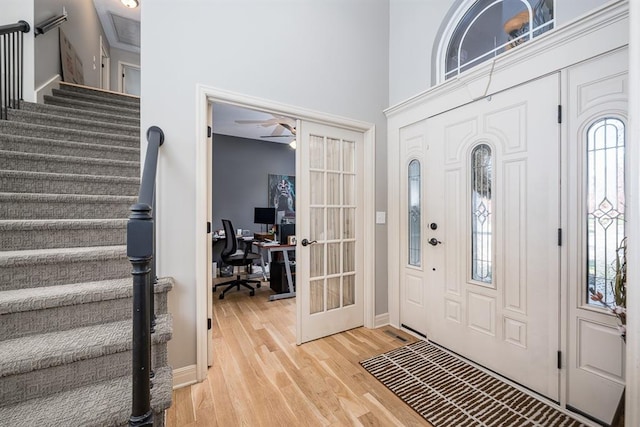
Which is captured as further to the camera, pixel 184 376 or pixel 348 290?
pixel 348 290

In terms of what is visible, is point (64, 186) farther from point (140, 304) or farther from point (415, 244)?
point (415, 244)

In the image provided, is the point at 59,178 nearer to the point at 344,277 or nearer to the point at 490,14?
the point at 344,277

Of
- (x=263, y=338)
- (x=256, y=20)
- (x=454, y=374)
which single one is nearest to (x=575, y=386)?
(x=454, y=374)

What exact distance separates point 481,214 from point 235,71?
2.25 m

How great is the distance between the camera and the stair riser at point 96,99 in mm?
3436

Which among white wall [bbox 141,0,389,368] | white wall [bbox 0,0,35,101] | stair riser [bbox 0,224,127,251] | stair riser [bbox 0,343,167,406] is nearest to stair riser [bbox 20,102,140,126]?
white wall [bbox 0,0,35,101]

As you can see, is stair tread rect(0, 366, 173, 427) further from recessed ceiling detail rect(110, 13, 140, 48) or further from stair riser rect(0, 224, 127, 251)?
recessed ceiling detail rect(110, 13, 140, 48)

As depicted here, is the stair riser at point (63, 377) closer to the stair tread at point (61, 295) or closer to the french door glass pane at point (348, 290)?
the stair tread at point (61, 295)

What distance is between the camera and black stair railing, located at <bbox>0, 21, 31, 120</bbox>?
2562 mm

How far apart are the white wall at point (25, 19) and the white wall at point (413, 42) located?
393cm

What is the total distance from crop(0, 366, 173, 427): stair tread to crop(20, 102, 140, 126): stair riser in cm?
295

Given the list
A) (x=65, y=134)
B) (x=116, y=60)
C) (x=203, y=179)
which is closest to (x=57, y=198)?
→ (x=203, y=179)

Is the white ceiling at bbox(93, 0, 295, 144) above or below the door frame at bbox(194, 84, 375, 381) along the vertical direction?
above

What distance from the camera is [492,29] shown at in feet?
7.25
